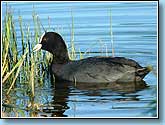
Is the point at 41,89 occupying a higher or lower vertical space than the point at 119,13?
lower

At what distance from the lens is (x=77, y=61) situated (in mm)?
3613

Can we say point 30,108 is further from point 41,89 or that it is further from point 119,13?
point 119,13

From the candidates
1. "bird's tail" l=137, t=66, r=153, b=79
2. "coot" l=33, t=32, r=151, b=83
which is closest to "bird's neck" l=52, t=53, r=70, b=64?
"coot" l=33, t=32, r=151, b=83

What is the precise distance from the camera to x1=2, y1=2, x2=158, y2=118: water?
357 centimetres

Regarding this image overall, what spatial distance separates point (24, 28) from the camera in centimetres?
362

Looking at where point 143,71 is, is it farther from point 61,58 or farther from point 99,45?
point 61,58

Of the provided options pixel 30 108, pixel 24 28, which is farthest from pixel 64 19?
pixel 30 108

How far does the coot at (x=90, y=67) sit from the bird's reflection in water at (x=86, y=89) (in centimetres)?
2

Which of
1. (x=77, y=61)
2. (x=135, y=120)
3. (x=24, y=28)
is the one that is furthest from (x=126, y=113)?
(x=24, y=28)

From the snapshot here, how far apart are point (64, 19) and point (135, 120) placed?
506 mm

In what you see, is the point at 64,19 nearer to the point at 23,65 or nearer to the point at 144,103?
the point at 23,65

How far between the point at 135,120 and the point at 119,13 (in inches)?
17.4

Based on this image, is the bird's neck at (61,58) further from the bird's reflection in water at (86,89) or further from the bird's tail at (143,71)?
the bird's tail at (143,71)

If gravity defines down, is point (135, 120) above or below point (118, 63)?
below
